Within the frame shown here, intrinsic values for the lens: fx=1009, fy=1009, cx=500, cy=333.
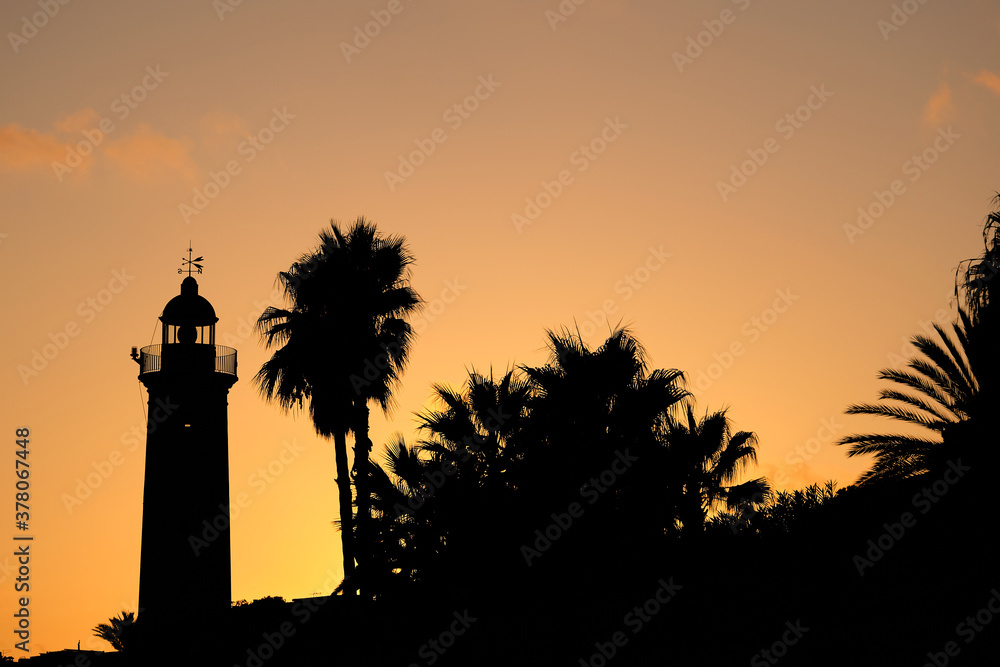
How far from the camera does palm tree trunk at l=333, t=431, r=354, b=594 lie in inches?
1014

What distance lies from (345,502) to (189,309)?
8.80m

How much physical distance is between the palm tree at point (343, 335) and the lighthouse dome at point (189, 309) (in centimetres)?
398

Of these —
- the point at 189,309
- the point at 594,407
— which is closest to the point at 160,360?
the point at 189,309

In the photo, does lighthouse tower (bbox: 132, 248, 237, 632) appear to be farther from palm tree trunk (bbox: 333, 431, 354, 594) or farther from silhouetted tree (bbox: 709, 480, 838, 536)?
silhouetted tree (bbox: 709, 480, 838, 536)

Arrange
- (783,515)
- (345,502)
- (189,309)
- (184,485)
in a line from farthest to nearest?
(189,309) → (184,485) → (345,502) → (783,515)

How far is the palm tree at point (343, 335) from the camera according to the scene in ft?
89.0

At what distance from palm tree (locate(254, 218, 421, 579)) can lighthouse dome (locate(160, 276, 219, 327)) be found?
157 inches

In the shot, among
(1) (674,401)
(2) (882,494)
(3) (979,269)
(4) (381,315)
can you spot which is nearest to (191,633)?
(4) (381,315)

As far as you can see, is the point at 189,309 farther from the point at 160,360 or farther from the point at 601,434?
the point at 601,434

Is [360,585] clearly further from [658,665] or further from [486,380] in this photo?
[658,665]

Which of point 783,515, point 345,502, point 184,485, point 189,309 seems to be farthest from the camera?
point 189,309

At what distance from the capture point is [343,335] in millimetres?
27297

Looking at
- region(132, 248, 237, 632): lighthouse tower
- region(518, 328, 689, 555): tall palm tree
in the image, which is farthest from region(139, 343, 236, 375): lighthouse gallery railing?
region(518, 328, 689, 555): tall palm tree

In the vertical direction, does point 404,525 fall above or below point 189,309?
below
